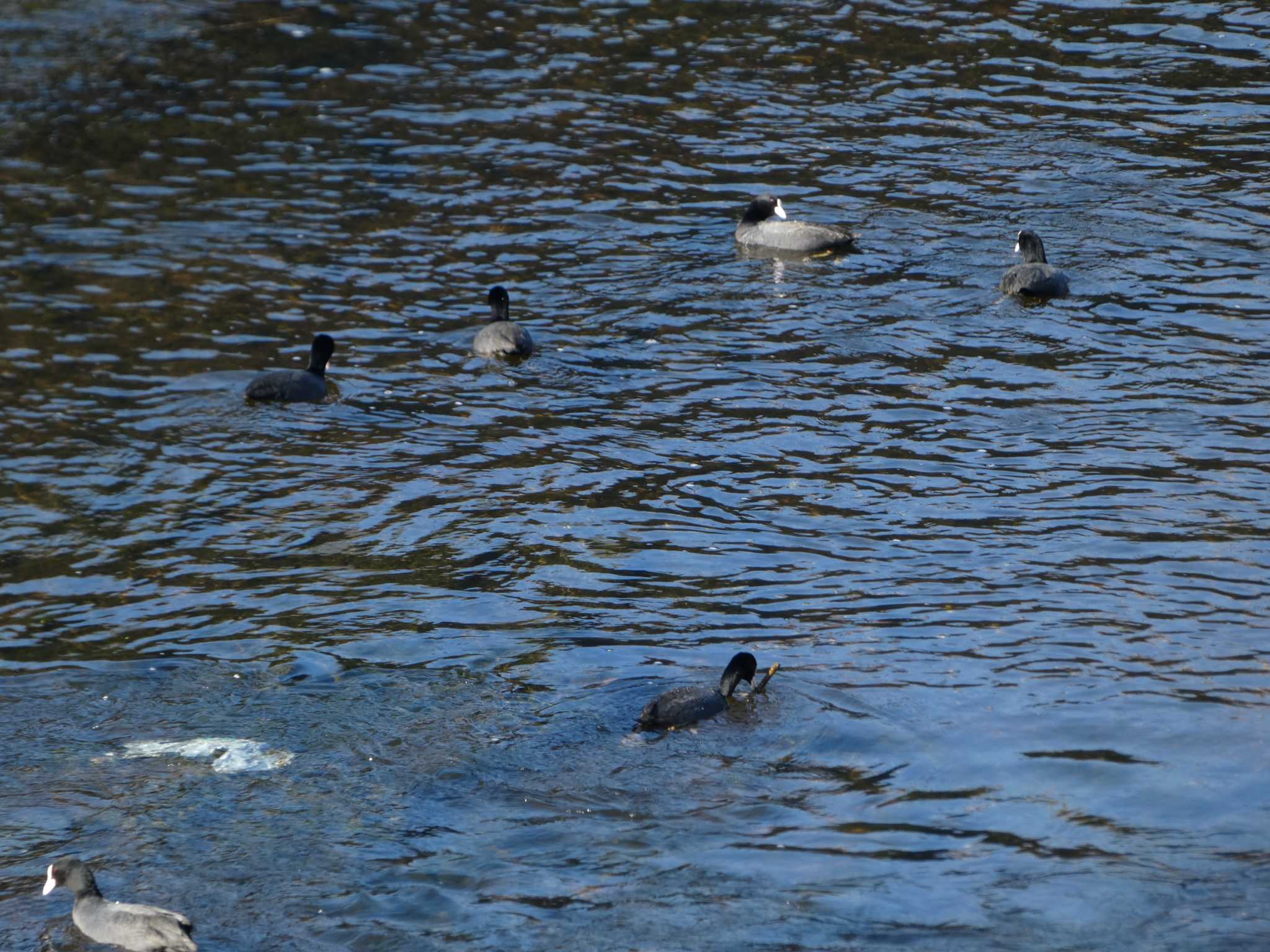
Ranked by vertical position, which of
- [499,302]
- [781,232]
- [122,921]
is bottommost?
[122,921]

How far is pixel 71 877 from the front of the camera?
8.91 meters

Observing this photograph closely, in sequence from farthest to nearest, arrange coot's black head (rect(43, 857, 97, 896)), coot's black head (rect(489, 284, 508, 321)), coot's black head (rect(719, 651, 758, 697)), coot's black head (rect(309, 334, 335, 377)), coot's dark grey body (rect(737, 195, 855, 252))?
1. coot's dark grey body (rect(737, 195, 855, 252))
2. coot's black head (rect(489, 284, 508, 321))
3. coot's black head (rect(309, 334, 335, 377))
4. coot's black head (rect(719, 651, 758, 697))
5. coot's black head (rect(43, 857, 97, 896))

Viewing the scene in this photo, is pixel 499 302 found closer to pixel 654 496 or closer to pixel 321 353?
pixel 321 353

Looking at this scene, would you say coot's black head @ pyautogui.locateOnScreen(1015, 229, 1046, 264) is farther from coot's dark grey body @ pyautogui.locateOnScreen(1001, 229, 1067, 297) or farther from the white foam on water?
the white foam on water

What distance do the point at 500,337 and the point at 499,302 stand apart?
55 centimetres

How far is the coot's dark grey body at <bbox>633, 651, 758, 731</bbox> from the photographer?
1027 centimetres

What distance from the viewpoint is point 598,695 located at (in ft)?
35.9

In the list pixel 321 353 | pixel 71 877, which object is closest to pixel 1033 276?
pixel 321 353

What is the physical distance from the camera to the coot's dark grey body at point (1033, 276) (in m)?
16.6

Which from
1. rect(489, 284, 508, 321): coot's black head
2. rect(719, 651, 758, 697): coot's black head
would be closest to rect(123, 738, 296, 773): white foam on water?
rect(719, 651, 758, 697): coot's black head

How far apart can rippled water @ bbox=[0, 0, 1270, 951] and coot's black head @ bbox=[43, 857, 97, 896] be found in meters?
0.34

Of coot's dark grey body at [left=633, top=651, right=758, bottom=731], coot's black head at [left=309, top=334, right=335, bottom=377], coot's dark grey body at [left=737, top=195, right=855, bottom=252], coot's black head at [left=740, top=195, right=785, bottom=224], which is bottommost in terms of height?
coot's dark grey body at [left=633, top=651, right=758, bottom=731]

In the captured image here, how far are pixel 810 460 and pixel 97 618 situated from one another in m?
6.16

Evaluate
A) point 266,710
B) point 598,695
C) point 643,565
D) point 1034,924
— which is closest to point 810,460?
point 643,565
